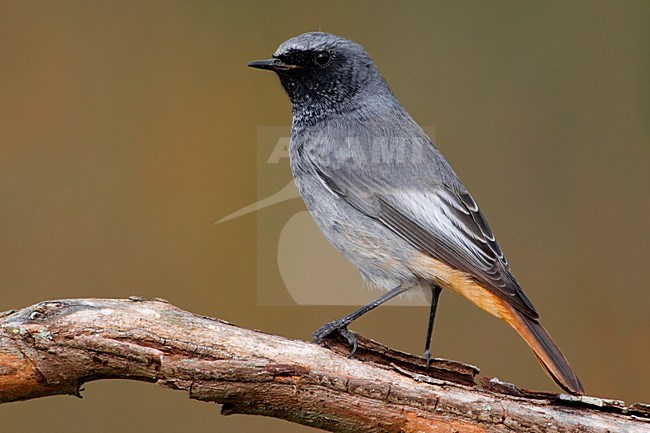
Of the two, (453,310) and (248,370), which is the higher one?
(453,310)

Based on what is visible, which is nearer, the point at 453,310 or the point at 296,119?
the point at 296,119

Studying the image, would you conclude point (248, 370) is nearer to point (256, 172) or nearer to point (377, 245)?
point (377, 245)

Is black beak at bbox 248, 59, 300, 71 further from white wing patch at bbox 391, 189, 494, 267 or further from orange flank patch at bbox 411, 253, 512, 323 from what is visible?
orange flank patch at bbox 411, 253, 512, 323

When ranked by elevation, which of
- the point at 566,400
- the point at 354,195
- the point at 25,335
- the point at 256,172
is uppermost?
the point at 256,172

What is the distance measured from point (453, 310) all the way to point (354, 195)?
1444mm

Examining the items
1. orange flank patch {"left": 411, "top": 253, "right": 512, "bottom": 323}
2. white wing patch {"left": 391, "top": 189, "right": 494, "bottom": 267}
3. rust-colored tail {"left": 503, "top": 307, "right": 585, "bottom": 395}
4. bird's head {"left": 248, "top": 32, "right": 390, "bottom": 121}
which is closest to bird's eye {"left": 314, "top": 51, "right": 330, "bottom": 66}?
bird's head {"left": 248, "top": 32, "right": 390, "bottom": 121}

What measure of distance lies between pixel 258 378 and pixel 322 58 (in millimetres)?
1272

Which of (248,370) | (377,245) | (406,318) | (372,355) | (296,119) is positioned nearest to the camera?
(248,370)

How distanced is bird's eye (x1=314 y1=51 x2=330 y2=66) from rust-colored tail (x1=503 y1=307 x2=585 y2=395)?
1.10 metres

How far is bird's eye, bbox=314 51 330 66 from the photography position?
2.82 m

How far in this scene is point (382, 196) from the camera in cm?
261

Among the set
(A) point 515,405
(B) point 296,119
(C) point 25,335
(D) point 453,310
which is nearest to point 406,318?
(D) point 453,310

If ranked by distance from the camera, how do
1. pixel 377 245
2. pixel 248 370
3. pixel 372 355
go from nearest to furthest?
pixel 248 370
pixel 372 355
pixel 377 245

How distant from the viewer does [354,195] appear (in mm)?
2625
